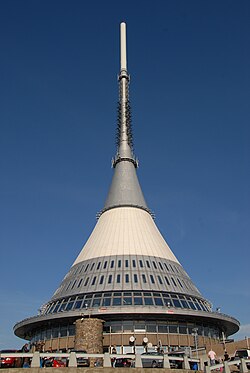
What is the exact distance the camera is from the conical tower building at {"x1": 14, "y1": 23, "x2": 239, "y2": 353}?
49.2 meters

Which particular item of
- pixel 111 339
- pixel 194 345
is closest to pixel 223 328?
pixel 194 345

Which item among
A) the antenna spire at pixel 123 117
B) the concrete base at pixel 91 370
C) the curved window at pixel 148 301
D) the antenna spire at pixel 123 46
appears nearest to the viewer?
the concrete base at pixel 91 370

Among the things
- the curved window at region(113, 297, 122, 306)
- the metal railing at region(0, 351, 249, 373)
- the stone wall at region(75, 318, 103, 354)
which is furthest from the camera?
the curved window at region(113, 297, 122, 306)

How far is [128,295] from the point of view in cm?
5119

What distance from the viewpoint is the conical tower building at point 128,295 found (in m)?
49.2

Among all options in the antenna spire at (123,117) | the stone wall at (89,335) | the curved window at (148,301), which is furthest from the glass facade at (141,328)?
the antenna spire at (123,117)

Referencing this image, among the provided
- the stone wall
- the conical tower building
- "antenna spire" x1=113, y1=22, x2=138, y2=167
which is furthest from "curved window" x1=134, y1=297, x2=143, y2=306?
"antenna spire" x1=113, y1=22, x2=138, y2=167

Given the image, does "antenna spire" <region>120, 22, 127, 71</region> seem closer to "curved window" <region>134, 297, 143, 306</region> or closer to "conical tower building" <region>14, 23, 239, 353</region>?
→ "conical tower building" <region>14, 23, 239, 353</region>

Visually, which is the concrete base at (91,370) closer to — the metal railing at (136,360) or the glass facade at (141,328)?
the metal railing at (136,360)

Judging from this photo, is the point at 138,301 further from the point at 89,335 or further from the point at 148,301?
the point at 89,335

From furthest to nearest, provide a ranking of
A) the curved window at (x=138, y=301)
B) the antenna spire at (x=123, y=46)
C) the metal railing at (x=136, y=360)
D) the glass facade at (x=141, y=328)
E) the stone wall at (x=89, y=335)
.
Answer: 1. the antenna spire at (x=123, y=46)
2. the curved window at (x=138, y=301)
3. the glass facade at (x=141, y=328)
4. the stone wall at (x=89, y=335)
5. the metal railing at (x=136, y=360)

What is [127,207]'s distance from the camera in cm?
6681

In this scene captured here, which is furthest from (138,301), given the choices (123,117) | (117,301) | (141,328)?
(123,117)

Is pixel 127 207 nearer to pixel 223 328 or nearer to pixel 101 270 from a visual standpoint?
pixel 101 270
